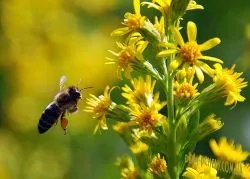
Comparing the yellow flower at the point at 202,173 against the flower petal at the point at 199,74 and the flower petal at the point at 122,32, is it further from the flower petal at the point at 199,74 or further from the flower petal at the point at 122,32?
the flower petal at the point at 122,32

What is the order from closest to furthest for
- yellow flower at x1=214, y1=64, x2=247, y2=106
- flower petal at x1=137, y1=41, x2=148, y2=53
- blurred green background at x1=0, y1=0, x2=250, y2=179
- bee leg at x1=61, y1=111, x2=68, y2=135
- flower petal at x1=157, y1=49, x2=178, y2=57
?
flower petal at x1=157, y1=49, x2=178, y2=57 < flower petal at x1=137, y1=41, x2=148, y2=53 < yellow flower at x1=214, y1=64, x2=247, y2=106 < bee leg at x1=61, y1=111, x2=68, y2=135 < blurred green background at x1=0, y1=0, x2=250, y2=179

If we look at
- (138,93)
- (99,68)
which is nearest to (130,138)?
(138,93)

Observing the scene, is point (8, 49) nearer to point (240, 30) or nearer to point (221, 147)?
point (240, 30)

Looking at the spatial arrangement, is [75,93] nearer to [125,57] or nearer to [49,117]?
[49,117]

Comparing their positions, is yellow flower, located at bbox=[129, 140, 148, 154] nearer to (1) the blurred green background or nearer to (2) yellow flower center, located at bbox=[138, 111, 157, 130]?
(2) yellow flower center, located at bbox=[138, 111, 157, 130]

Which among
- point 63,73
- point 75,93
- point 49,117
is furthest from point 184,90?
point 63,73

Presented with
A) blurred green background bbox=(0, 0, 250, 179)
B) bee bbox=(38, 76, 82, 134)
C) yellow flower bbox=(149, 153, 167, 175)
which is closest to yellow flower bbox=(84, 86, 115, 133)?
yellow flower bbox=(149, 153, 167, 175)
